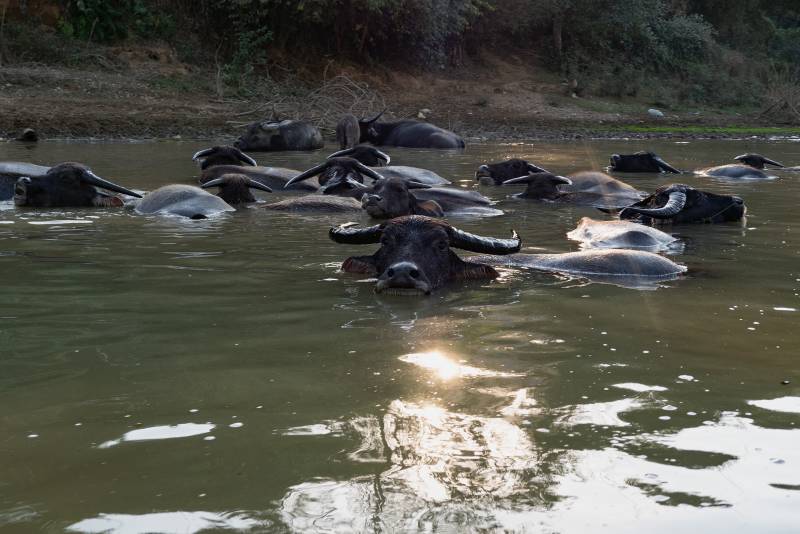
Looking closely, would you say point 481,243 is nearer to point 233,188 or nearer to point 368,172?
point 233,188

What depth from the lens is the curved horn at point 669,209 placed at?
905 cm

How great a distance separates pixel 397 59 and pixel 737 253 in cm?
2370

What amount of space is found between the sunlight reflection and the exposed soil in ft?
52.5

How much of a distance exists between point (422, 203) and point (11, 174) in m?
→ 4.21

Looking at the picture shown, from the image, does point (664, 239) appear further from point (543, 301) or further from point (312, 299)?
point (312, 299)

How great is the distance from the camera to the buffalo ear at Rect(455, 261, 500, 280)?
649 cm

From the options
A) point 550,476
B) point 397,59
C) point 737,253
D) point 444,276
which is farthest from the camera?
point 397,59

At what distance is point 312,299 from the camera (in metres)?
5.73

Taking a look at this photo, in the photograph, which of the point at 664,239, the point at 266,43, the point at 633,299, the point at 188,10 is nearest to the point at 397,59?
the point at 266,43

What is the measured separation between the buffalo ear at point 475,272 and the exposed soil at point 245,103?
14262 mm

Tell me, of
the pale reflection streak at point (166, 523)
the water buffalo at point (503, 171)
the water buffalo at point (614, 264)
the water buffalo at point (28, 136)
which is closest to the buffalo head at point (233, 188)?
the water buffalo at point (503, 171)

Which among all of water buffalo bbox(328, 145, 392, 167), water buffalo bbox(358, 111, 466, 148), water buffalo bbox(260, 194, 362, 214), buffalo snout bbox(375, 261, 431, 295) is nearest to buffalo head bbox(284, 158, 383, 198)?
water buffalo bbox(260, 194, 362, 214)

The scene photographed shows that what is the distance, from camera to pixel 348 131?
65.0 ft

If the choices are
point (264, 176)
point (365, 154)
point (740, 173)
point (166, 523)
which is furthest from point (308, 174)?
point (166, 523)
